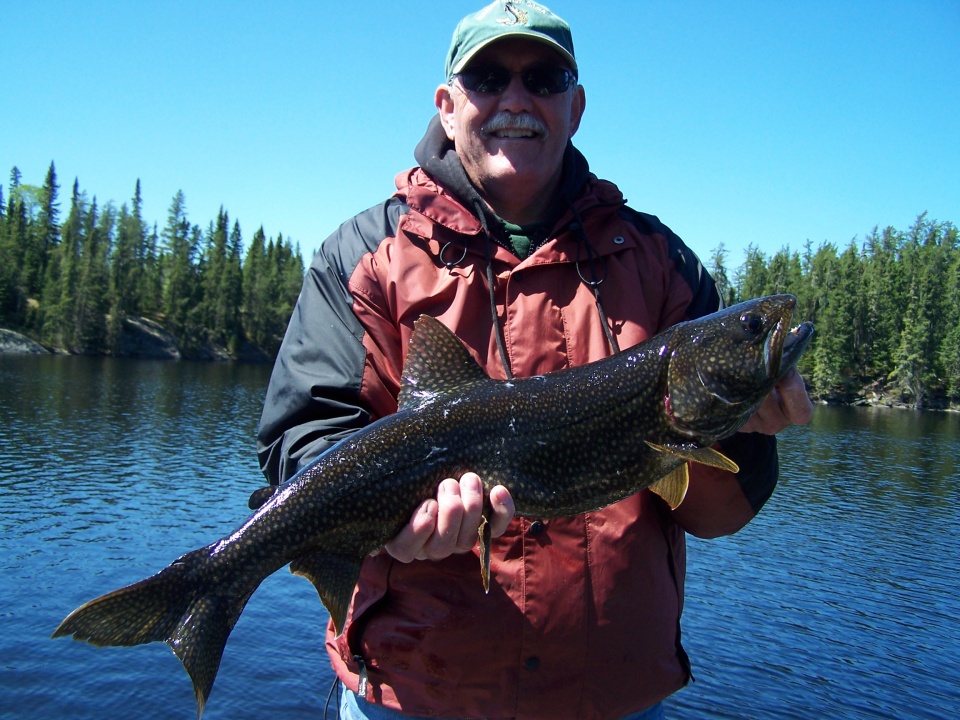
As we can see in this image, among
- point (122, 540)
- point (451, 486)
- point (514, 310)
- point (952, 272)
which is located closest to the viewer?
point (451, 486)

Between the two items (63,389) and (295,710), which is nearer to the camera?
(295,710)

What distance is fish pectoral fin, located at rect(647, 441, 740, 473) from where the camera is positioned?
351 cm

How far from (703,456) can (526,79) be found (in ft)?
6.87

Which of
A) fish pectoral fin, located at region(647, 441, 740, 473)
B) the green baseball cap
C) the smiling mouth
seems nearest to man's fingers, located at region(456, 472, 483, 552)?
fish pectoral fin, located at region(647, 441, 740, 473)

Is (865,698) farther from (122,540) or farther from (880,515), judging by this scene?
(122,540)

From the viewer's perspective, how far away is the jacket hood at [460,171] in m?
4.00

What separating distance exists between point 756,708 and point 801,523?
45.2 feet

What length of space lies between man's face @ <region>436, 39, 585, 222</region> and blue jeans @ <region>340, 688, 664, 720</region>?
8.33 feet

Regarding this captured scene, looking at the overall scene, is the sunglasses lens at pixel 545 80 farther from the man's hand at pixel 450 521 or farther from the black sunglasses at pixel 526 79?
the man's hand at pixel 450 521

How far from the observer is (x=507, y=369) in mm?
3812

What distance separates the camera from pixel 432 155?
4273 millimetres

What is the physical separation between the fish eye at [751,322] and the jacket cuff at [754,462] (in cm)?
53

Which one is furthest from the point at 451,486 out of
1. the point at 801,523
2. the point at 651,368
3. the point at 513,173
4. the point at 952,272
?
the point at 952,272

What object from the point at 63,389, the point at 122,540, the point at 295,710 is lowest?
the point at 295,710
